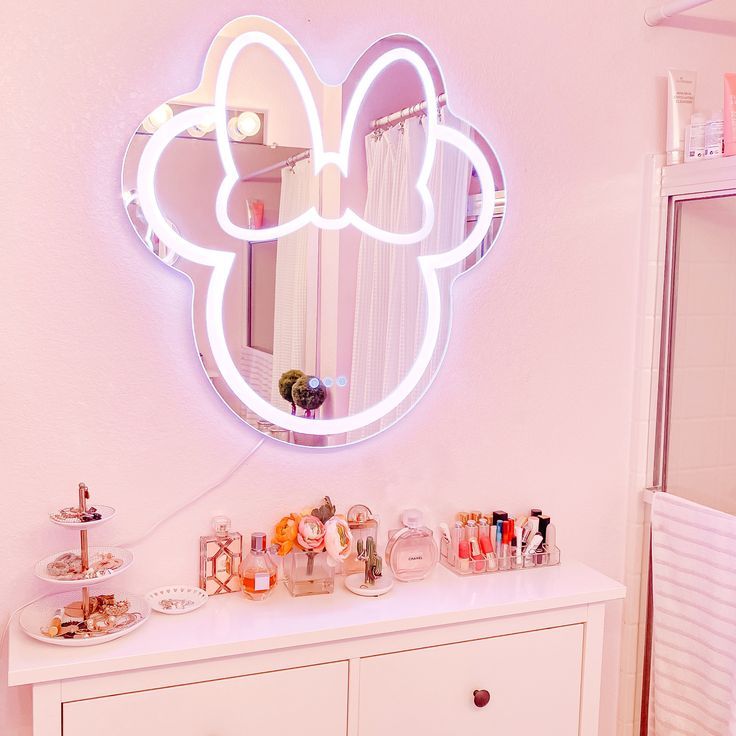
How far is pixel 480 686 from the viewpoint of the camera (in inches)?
60.5

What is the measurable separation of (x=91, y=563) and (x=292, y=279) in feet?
1.95

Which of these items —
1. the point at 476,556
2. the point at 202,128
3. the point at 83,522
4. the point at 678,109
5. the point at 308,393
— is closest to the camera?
the point at 83,522

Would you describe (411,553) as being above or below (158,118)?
below

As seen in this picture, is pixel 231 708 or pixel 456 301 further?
pixel 456 301

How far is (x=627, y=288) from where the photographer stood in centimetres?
186

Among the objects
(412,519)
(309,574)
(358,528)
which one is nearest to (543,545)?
(412,519)

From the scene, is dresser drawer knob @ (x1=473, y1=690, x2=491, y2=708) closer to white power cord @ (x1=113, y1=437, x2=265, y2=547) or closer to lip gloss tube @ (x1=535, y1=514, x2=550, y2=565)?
lip gloss tube @ (x1=535, y1=514, x2=550, y2=565)

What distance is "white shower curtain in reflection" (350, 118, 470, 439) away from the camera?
1609 millimetres

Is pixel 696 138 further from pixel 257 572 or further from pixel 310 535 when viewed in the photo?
pixel 257 572

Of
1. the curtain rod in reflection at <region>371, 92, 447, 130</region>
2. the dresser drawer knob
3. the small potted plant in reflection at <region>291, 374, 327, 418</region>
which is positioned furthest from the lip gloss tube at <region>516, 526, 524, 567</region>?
the curtain rod in reflection at <region>371, 92, 447, 130</region>

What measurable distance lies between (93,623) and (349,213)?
0.83m

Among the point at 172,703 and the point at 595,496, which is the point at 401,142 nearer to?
the point at 595,496

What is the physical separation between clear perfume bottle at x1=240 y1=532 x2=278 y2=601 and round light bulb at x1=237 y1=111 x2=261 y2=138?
70 centimetres

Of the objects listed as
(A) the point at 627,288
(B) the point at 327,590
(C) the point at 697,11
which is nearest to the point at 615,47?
(C) the point at 697,11
